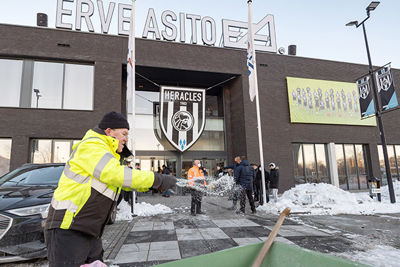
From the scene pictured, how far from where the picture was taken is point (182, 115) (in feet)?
48.8

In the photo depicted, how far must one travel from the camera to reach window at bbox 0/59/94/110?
13.1m

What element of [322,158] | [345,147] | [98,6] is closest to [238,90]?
[322,158]

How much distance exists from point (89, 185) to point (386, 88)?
1319 centimetres

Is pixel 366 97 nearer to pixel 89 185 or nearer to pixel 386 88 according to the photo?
pixel 386 88

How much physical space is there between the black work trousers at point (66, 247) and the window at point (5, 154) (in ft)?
45.1

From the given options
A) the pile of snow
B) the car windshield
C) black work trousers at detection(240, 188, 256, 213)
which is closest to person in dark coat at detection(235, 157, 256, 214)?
black work trousers at detection(240, 188, 256, 213)

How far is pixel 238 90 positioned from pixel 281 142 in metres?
4.59

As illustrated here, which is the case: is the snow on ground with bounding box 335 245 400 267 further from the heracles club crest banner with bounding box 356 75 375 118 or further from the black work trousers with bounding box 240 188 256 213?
the heracles club crest banner with bounding box 356 75 375 118

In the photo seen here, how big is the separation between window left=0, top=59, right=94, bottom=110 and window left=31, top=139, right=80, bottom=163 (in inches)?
78.5

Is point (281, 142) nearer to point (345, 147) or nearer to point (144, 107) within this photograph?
point (345, 147)

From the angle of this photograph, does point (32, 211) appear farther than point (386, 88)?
No

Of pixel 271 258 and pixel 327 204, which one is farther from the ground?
pixel 271 258

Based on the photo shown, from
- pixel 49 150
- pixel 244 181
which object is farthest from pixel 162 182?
pixel 49 150

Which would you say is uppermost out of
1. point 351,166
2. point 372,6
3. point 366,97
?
point 372,6
